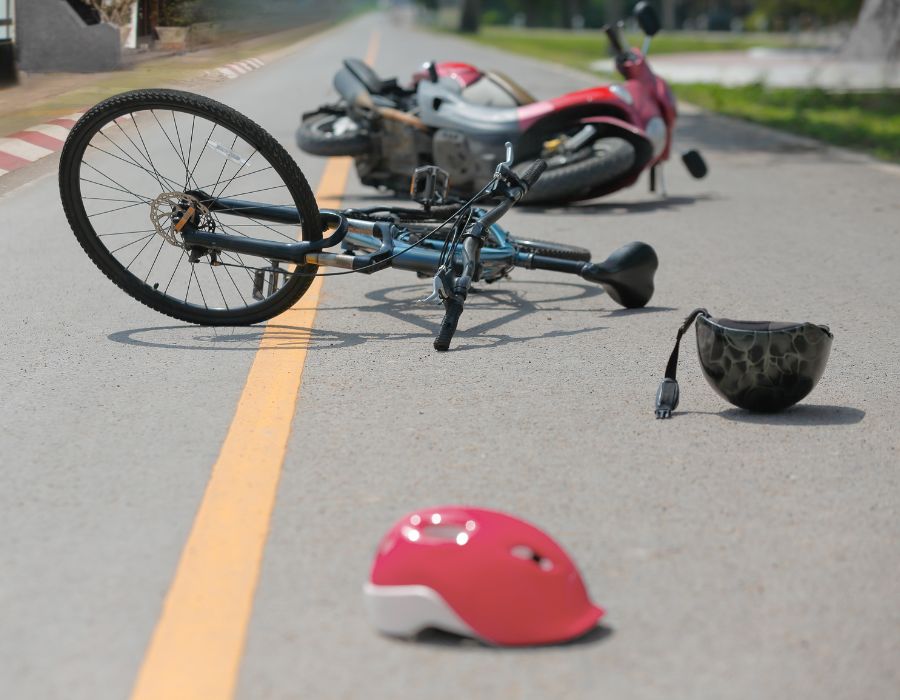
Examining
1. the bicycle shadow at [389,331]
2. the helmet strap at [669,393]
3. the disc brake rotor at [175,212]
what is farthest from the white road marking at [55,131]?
the helmet strap at [669,393]

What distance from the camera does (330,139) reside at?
9.67m

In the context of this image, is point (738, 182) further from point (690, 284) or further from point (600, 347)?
point (600, 347)

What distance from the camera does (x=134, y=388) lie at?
4.85 meters

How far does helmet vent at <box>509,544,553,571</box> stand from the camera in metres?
2.95

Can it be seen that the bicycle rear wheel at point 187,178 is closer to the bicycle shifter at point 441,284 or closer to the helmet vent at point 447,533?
the bicycle shifter at point 441,284

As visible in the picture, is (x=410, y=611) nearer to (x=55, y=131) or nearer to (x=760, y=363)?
(x=760, y=363)

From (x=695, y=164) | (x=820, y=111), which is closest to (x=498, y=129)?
(x=695, y=164)

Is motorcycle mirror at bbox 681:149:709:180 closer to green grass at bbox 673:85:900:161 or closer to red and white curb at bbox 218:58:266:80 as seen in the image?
green grass at bbox 673:85:900:161

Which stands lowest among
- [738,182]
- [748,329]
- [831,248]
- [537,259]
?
[738,182]

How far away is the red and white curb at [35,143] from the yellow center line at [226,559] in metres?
1.35

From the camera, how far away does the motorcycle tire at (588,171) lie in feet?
30.5

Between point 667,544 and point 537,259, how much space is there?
2.82 meters

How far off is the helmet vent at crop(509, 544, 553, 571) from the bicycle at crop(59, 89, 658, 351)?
2.32 m

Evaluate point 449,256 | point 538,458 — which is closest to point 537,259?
point 449,256
